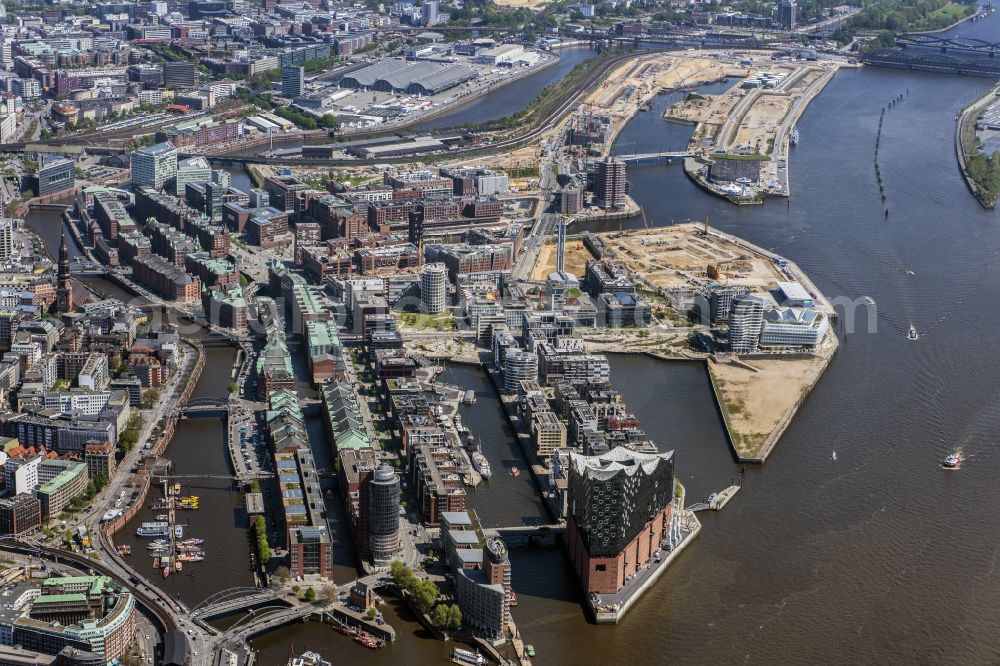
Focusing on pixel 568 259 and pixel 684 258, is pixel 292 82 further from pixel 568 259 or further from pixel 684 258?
pixel 684 258

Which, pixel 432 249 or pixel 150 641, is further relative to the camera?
pixel 432 249

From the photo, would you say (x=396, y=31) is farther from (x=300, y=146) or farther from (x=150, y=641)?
(x=150, y=641)

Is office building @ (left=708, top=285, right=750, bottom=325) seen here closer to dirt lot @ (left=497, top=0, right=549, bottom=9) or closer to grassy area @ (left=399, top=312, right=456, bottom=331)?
grassy area @ (left=399, top=312, right=456, bottom=331)

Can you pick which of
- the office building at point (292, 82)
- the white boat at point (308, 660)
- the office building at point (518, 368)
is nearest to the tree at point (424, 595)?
the white boat at point (308, 660)

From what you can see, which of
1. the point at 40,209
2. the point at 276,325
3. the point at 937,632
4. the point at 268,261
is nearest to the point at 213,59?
the point at 40,209

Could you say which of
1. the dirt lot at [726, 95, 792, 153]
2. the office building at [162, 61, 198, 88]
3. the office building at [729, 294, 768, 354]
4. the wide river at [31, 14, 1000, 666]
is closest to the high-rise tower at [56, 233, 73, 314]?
the wide river at [31, 14, 1000, 666]

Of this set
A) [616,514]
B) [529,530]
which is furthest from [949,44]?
[616,514]
